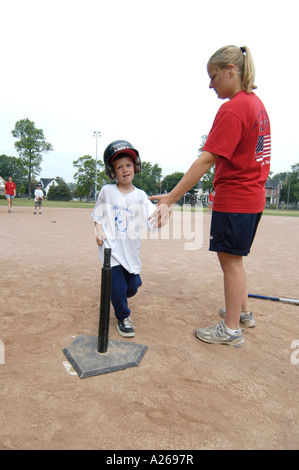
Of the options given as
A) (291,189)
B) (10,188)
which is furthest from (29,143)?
(291,189)

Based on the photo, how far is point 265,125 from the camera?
7.14 ft

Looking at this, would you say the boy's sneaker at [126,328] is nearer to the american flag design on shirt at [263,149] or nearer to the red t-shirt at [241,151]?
the red t-shirt at [241,151]

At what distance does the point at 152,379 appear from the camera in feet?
6.03

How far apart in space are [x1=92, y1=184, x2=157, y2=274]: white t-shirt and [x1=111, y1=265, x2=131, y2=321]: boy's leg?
0.23ft

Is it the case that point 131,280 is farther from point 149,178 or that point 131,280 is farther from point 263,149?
point 149,178

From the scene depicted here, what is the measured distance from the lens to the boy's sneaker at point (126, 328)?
239cm

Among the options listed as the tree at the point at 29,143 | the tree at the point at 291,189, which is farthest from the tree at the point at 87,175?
the tree at the point at 291,189

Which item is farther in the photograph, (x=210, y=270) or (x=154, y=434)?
(x=210, y=270)

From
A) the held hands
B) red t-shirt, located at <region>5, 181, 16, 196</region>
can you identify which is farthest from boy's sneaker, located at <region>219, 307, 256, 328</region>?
red t-shirt, located at <region>5, 181, 16, 196</region>

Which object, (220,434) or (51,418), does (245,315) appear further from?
(51,418)

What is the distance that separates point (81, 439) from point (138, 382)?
50 centimetres

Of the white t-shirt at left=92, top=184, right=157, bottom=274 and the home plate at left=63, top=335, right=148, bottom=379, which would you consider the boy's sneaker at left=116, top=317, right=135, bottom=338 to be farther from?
the white t-shirt at left=92, top=184, right=157, bottom=274
